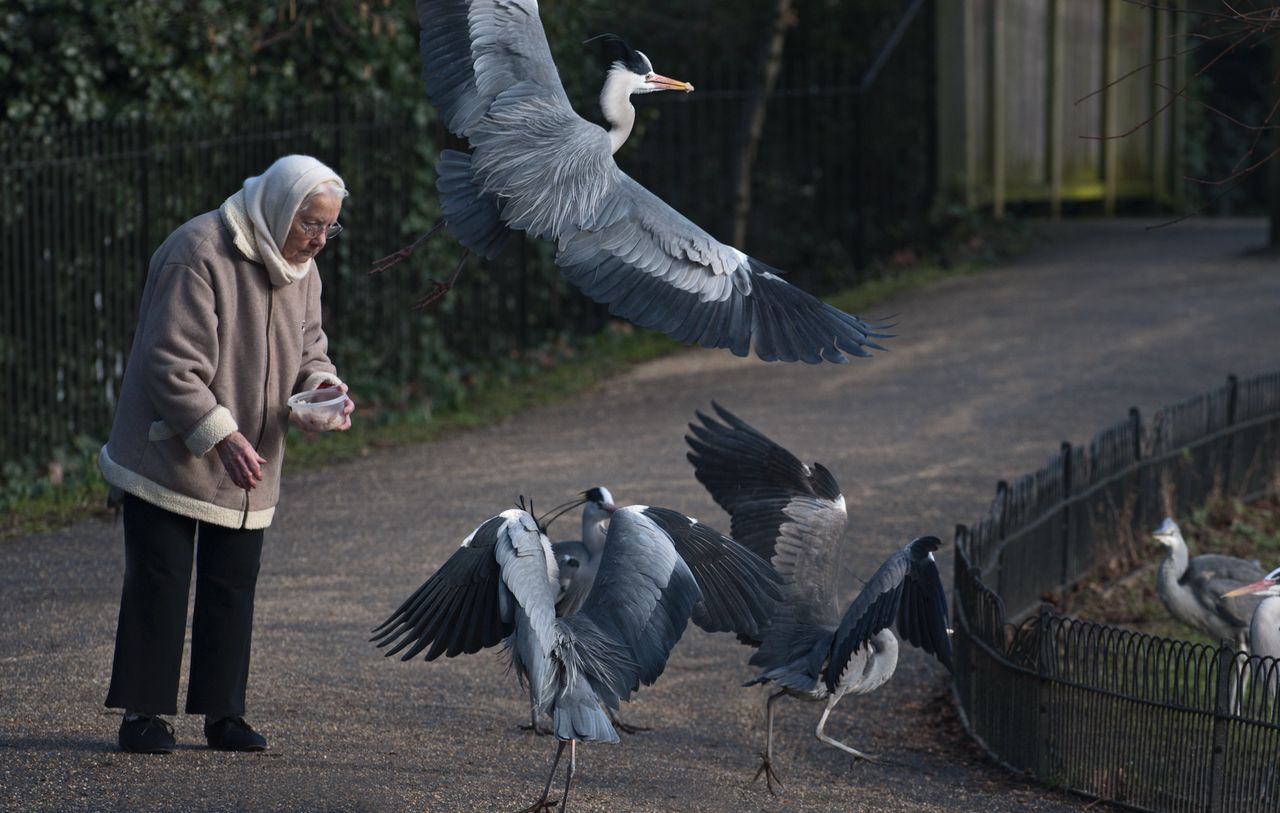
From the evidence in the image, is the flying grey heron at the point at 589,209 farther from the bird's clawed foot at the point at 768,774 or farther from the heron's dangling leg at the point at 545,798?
the bird's clawed foot at the point at 768,774

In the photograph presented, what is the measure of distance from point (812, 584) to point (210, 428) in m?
1.97

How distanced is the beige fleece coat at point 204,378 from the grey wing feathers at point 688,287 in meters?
0.89

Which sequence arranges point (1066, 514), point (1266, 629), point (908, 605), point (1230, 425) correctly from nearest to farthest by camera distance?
point (908, 605), point (1266, 629), point (1066, 514), point (1230, 425)

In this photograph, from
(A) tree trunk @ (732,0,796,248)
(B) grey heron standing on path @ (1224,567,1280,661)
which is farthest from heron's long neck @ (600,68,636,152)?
(A) tree trunk @ (732,0,796,248)

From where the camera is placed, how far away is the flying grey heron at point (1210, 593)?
680 cm

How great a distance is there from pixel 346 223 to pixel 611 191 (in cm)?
723

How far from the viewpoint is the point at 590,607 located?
4520 millimetres

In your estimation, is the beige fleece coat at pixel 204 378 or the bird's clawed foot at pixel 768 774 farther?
the bird's clawed foot at pixel 768 774

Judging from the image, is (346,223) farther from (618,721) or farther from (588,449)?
(618,721)

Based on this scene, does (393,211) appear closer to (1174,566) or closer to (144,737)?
(1174,566)

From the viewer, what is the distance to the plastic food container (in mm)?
4738

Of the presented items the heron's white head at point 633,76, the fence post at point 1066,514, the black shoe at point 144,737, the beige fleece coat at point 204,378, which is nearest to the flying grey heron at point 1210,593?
the fence post at point 1066,514

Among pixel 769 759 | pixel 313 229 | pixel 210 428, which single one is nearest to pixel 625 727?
pixel 769 759

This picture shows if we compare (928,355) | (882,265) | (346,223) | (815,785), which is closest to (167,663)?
(815,785)
